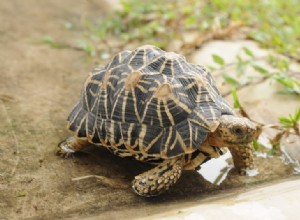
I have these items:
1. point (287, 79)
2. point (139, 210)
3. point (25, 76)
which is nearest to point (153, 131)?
point (139, 210)

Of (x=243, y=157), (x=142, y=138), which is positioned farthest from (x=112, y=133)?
(x=243, y=157)

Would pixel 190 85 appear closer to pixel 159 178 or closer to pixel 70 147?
pixel 159 178

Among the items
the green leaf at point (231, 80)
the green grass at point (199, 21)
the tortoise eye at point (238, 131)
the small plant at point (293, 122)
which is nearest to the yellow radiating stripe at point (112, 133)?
the tortoise eye at point (238, 131)

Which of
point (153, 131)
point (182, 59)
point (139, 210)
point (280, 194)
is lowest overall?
point (139, 210)

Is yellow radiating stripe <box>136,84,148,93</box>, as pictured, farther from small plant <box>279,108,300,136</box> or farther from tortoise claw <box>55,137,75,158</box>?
small plant <box>279,108,300,136</box>

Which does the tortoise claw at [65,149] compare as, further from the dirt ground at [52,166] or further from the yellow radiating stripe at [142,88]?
the yellow radiating stripe at [142,88]

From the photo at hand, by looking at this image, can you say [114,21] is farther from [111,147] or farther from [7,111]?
[111,147]

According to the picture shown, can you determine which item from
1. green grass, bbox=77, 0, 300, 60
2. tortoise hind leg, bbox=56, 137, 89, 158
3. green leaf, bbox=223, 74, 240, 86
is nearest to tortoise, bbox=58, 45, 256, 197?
tortoise hind leg, bbox=56, 137, 89, 158
